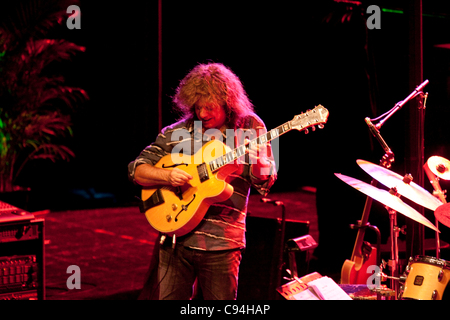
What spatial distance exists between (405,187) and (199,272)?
4.51ft

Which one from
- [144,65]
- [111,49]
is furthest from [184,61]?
[111,49]

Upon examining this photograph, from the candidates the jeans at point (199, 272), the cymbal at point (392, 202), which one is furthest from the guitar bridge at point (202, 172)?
the cymbal at point (392, 202)

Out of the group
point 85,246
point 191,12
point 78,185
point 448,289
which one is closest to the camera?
point 448,289

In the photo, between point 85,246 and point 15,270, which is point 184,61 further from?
point 15,270

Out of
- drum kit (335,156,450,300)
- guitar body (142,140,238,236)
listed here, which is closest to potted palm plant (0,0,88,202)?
guitar body (142,140,238,236)

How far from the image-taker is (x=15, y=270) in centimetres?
328

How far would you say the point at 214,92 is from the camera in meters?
2.79

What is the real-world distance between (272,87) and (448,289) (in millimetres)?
6955

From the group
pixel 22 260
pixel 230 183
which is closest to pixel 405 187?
pixel 230 183

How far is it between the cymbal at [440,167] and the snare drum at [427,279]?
616 millimetres

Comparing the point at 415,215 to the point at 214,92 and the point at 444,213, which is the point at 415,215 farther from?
the point at 214,92

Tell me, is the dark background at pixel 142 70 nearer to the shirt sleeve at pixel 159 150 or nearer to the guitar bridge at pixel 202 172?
the shirt sleeve at pixel 159 150

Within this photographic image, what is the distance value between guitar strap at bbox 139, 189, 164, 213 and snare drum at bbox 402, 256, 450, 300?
60.9 inches

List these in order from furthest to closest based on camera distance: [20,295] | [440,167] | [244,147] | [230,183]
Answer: [440,167] → [20,295] → [230,183] → [244,147]
